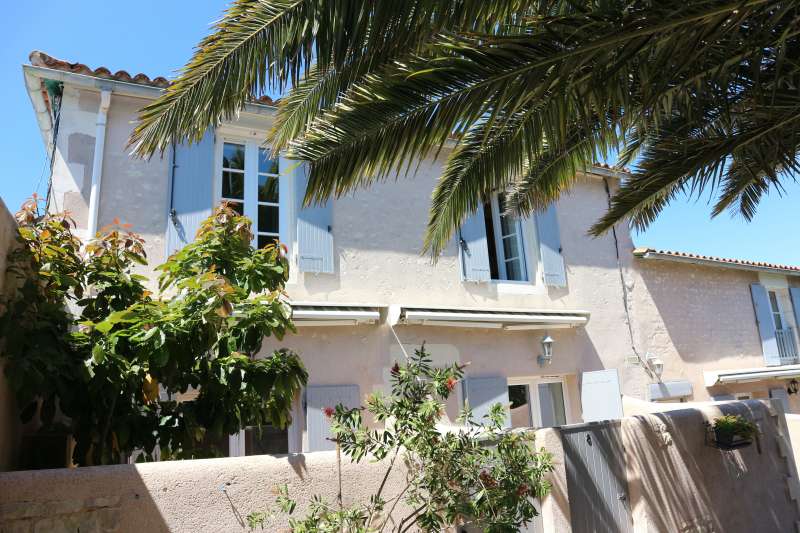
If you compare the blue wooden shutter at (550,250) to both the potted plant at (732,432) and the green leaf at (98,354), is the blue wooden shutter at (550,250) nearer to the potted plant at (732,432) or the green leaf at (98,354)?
the potted plant at (732,432)

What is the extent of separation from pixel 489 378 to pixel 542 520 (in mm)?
3910

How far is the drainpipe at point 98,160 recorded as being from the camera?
6.65 meters

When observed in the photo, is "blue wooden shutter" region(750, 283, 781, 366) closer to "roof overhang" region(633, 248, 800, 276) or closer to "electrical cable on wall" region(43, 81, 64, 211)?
"roof overhang" region(633, 248, 800, 276)

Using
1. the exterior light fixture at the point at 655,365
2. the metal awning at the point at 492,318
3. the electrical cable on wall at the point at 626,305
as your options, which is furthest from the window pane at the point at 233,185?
the exterior light fixture at the point at 655,365

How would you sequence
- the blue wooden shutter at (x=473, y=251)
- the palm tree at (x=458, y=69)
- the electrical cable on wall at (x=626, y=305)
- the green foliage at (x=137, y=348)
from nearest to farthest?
the palm tree at (x=458, y=69) < the green foliage at (x=137, y=348) < the blue wooden shutter at (x=473, y=251) < the electrical cable on wall at (x=626, y=305)

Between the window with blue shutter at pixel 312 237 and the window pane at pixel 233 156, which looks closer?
the window with blue shutter at pixel 312 237

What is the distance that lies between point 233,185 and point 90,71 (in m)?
2.11

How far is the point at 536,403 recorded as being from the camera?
9492 millimetres

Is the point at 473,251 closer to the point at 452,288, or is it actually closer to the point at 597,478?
the point at 452,288

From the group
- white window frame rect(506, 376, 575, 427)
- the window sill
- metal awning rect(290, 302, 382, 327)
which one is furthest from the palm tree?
white window frame rect(506, 376, 575, 427)

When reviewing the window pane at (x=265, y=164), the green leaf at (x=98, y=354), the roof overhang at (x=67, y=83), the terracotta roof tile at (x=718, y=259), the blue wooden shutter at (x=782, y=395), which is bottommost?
the blue wooden shutter at (x=782, y=395)

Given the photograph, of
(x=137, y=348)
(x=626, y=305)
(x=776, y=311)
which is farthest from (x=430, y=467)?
(x=776, y=311)

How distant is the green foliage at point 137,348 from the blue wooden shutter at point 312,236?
346cm

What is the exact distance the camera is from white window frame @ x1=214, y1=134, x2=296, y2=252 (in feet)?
25.3
